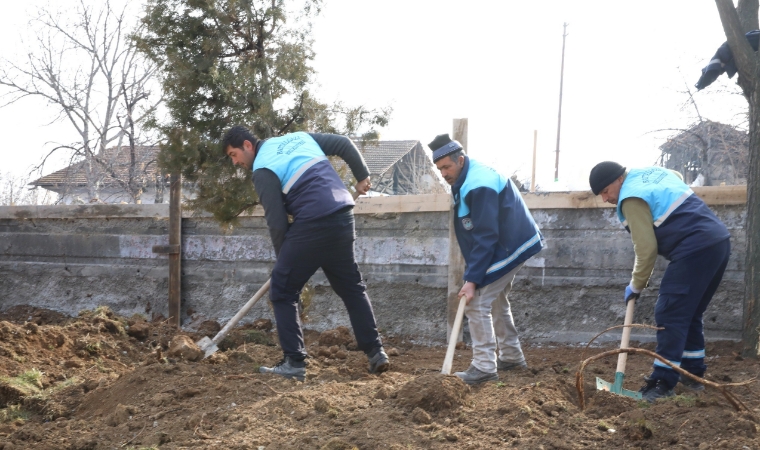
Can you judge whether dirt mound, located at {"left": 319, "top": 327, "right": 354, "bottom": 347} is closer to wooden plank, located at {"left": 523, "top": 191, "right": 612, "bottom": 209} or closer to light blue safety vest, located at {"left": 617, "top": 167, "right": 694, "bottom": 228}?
wooden plank, located at {"left": 523, "top": 191, "right": 612, "bottom": 209}

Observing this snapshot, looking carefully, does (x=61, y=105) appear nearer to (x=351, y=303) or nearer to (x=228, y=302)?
(x=228, y=302)

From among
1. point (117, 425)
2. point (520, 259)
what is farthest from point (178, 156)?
point (520, 259)

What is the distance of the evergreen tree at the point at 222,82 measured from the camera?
5.51 metres

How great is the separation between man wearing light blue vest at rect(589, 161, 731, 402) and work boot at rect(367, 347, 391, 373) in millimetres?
1621

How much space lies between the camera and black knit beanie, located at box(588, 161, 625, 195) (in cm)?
415

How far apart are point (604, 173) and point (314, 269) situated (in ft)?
6.33

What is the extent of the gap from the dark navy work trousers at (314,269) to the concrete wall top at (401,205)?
6.90 feet

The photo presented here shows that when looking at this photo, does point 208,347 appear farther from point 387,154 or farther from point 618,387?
point 387,154

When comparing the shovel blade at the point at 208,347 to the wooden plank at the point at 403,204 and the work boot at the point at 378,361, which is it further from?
the wooden plank at the point at 403,204

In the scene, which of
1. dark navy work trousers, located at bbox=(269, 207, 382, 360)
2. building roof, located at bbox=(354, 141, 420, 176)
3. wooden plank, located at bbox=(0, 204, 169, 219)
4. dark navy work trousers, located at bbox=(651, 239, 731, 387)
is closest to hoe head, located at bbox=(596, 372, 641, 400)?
dark navy work trousers, located at bbox=(651, 239, 731, 387)

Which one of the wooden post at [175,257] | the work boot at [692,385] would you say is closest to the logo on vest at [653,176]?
the work boot at [692,385]

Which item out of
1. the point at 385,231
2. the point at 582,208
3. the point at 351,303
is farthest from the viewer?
the point at 385,231

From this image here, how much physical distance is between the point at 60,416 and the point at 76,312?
4047 millimetres

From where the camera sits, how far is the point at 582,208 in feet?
19.6
